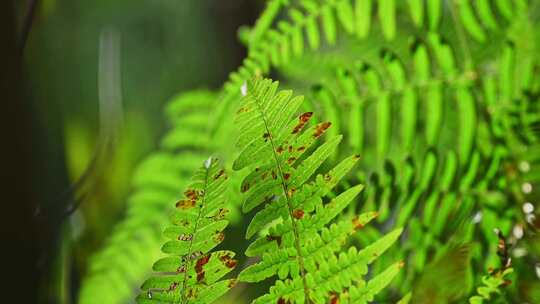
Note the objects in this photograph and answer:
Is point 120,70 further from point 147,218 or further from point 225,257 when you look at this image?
point 225,257

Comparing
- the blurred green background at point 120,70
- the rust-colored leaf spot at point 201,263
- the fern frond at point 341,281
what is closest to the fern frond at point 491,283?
the fern frond at point 341,281

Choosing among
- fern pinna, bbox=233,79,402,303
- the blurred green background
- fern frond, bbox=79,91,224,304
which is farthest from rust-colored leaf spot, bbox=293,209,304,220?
the blurred green background

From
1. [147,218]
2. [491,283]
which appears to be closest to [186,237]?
[491,283]

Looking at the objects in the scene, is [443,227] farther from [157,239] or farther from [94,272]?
[94,272]

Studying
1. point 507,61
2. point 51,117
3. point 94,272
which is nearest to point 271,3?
point 507,61

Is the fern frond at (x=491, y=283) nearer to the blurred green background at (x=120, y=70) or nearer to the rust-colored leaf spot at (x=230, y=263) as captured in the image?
the rust-colored leaf spot at (x=230, y=263)

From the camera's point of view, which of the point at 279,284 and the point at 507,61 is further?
the point at 507,61

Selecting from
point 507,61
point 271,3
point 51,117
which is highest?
point 51,117

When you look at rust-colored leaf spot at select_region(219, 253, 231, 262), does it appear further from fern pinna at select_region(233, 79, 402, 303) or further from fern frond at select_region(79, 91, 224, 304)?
fern frond at select_region(79, 91, 224, 304)
